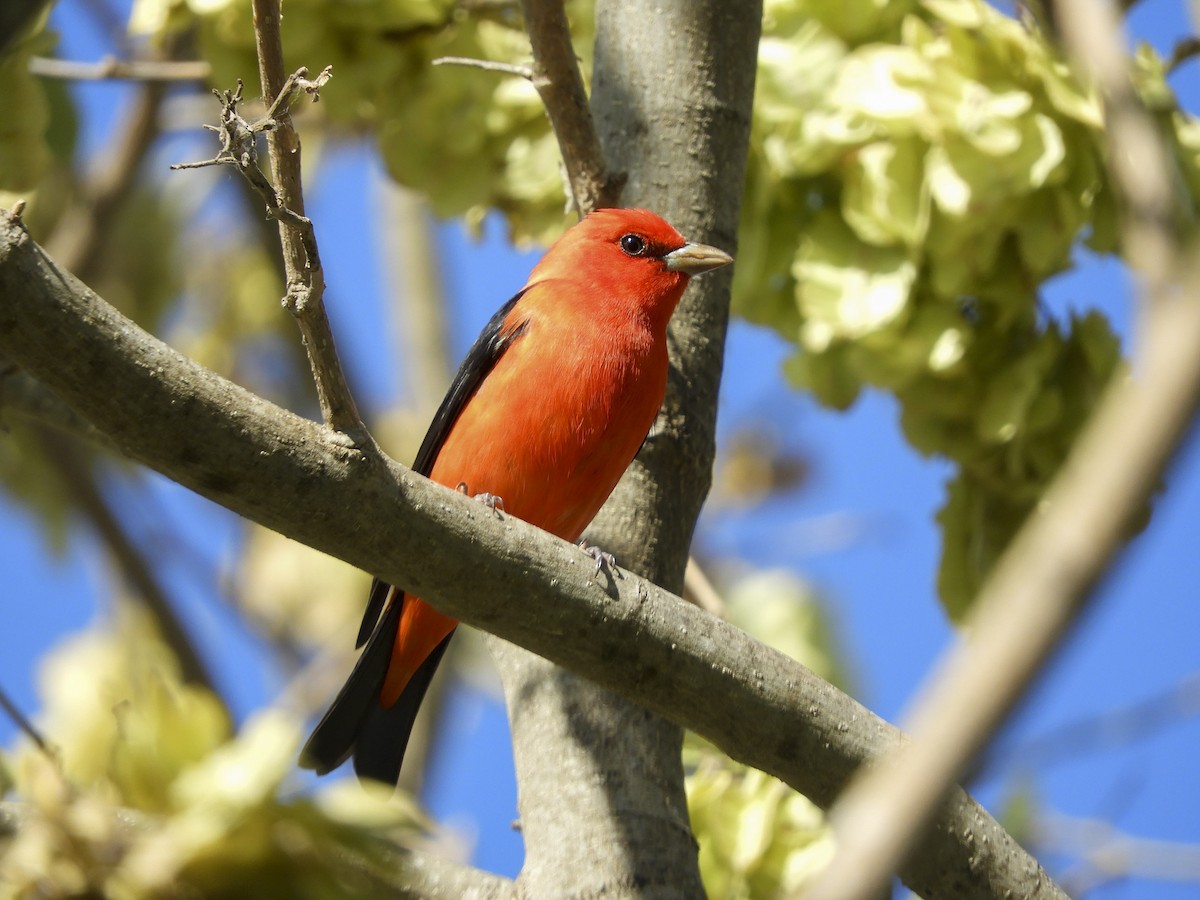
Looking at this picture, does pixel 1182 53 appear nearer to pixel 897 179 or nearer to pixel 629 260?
pixel 897 179

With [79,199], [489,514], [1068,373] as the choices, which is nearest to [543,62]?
[489,514]

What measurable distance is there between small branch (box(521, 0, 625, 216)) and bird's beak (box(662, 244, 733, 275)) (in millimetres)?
273

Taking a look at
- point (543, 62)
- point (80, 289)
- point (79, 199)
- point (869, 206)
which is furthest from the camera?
point (79, 199)

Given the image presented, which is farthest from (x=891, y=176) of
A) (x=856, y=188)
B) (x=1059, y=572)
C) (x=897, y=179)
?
(x=1059, y=572)

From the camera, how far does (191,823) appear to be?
2.36m

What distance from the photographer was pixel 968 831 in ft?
9.46

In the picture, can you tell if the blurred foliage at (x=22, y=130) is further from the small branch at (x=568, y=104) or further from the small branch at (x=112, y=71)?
the small branch at (x=568, y=104)

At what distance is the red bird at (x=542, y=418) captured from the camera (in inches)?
164

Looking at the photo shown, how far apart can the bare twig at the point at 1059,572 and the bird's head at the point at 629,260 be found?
Answer: 3240 mm

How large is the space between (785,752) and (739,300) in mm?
1962

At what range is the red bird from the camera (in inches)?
164

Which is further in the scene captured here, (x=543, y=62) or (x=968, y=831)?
(x=543, y=62)

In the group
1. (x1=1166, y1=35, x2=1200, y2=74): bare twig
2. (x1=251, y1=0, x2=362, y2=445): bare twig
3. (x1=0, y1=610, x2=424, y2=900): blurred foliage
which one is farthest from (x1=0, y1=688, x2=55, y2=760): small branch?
(x1=1166, y1=35, x2=1200, y2=74): bare twig

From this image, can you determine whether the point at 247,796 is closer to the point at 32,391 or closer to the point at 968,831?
the point at 968,831
